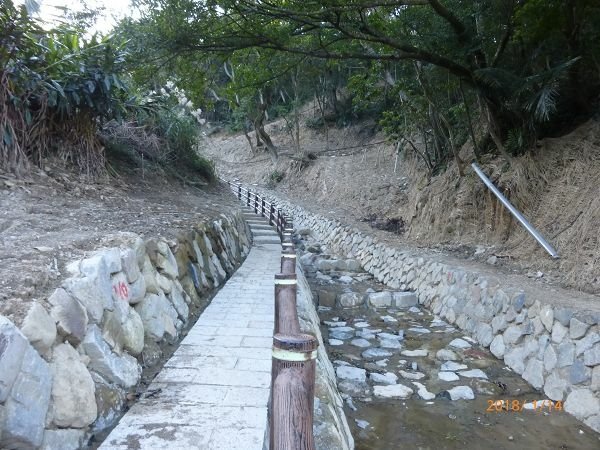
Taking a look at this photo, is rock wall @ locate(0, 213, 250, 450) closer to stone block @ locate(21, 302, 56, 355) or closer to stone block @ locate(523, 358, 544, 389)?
stone block @ locate(21, 302, 56, 355)

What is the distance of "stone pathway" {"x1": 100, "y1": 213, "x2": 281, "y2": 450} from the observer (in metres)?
2.68

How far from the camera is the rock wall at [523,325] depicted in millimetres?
4488

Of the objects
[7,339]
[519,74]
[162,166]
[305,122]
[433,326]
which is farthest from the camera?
[305,122]

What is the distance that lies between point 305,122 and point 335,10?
2022 cm

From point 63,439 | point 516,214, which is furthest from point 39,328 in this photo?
point 516,214

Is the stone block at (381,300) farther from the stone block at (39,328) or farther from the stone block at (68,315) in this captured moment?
the stone block at (39,328)

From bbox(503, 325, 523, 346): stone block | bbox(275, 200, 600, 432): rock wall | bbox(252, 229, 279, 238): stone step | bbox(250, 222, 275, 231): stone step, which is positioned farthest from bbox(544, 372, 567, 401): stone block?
bbox(250, 222, 275, 231): stone step

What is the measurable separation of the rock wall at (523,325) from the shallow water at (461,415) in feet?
0.57

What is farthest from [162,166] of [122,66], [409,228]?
[409,228]

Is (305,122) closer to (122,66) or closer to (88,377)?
(122,66)

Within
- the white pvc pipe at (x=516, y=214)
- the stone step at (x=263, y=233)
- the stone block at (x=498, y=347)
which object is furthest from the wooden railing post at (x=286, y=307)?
Result: the stone step at (x=263, y=233)

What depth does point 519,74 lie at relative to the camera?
7789mm

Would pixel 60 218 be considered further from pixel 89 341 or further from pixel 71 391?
pixel 71 391

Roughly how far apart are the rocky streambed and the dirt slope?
1498mm
